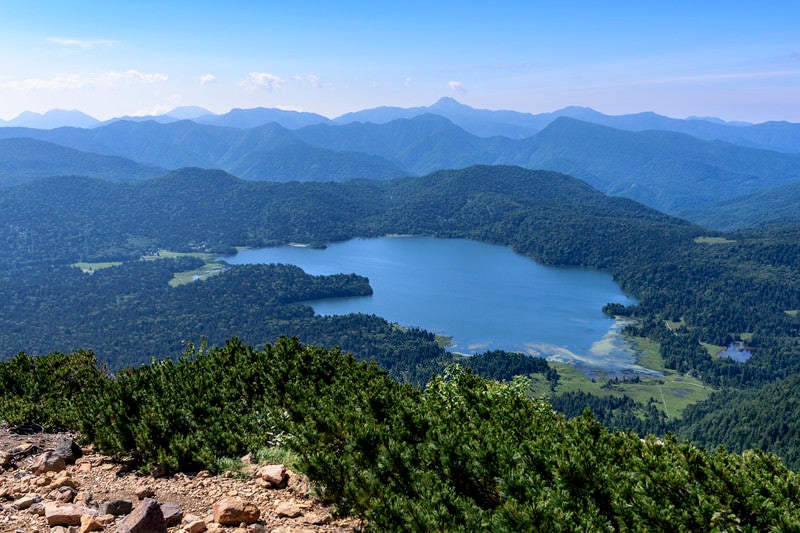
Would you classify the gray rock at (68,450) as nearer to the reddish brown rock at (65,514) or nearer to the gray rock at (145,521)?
the reddish brown rock at (65,514)

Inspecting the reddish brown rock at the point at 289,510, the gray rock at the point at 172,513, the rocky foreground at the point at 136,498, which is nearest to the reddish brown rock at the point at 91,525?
the rocky foreground at the point at 136,498

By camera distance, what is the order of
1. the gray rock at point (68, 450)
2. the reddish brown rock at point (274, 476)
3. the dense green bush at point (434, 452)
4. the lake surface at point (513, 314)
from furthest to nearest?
the lake surface at point (513, 314), the gray rock at point (68, 450), the reddish brown rock at point (274, 476), the dense green bush at point (434, 452)

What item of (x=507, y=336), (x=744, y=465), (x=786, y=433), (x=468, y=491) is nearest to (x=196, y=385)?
(x=468, y=491)

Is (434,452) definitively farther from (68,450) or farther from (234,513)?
(68,450)

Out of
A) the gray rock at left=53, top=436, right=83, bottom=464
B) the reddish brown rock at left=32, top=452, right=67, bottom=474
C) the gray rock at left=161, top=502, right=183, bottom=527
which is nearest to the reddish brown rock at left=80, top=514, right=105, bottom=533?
the gray rock at left=161, top=502, right=183, bottom=527

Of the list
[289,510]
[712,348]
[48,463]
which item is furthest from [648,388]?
[48,463]

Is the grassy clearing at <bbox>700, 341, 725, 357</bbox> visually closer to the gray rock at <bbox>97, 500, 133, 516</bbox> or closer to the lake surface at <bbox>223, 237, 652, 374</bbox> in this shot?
the lake surface at <bbox>223, 237, 652, 374</bbox>
